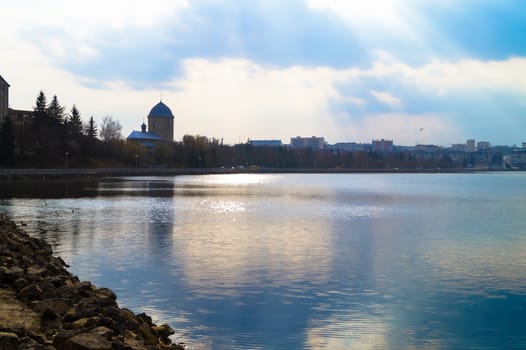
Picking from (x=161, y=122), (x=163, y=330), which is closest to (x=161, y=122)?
(x=161, y=122)

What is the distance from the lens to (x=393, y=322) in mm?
11430

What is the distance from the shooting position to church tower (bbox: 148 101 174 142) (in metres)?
154

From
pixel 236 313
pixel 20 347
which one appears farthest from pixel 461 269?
pixel 20 347

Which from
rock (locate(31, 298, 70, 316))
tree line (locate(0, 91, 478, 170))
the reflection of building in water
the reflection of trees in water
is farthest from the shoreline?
rock (locate(31, 298, 70, 316))

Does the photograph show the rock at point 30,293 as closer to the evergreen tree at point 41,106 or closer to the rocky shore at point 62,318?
the rocky shore at point 62,318

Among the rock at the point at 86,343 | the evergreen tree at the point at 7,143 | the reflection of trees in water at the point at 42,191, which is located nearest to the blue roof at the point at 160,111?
the evergreen tree at the point at 7,143

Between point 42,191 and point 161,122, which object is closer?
point 42,191

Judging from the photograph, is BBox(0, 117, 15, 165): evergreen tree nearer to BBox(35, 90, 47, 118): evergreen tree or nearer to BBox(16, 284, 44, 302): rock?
BBox(35, 90, 47, 118): evergreen tree

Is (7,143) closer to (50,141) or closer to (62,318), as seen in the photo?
(50,141)

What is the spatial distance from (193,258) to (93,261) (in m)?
2.91

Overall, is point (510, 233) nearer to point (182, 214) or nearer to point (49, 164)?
point (182, 214)

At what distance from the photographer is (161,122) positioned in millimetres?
154750

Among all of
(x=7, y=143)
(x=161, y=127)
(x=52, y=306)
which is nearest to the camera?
(x=52, y=306)

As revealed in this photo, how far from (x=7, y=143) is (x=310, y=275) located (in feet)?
238
